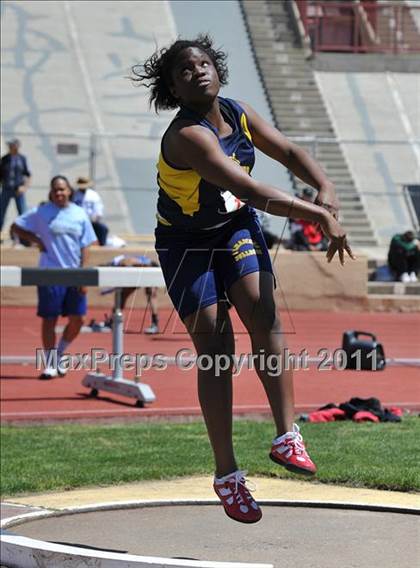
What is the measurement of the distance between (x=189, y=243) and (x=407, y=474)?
108 inches

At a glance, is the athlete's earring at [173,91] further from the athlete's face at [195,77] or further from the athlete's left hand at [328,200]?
the athlete's left hand at [328,200]

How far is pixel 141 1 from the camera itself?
3150 centimetres

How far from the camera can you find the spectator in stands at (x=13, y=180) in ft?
72.6

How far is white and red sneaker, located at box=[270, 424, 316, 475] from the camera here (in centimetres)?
522

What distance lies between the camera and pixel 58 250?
43.5ft

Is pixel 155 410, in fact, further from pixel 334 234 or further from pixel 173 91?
pixel 334 234

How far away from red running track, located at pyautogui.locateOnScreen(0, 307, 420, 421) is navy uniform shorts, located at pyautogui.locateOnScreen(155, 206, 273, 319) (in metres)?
3.13

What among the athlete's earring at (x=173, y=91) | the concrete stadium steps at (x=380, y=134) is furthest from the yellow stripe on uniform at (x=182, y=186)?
the concrete stadium steps at (x=380, y=134)

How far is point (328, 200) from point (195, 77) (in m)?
0.73

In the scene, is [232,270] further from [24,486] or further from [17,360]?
[17,360]

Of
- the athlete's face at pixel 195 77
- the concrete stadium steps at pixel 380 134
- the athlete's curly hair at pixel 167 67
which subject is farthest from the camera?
the concrete stadium steps at pixel 380 134

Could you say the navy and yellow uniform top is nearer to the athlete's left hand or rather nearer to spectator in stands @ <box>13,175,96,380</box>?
the athlete's left hand

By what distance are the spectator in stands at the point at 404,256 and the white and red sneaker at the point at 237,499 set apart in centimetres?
1691

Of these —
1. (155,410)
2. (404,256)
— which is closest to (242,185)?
(155,410)
